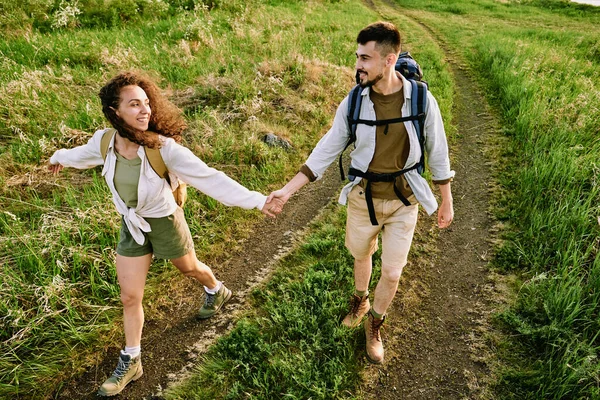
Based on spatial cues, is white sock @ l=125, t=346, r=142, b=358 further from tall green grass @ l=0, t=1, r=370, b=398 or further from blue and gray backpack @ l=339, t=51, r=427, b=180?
blue and gray backpack @ l=339, t=51, r=427, b=180

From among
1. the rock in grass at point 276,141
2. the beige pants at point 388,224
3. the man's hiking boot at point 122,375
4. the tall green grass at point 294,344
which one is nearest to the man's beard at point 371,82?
the beige pants at point 388,224

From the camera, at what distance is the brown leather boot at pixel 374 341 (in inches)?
129

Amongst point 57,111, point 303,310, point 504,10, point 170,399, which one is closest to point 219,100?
point 57,111

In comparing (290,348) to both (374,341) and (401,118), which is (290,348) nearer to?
(374,341)

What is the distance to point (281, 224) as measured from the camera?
206 inches

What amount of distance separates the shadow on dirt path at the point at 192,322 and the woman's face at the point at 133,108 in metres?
2.12

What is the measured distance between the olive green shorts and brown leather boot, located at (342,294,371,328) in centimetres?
176

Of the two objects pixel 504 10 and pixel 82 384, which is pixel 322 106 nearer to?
pixel 82 384

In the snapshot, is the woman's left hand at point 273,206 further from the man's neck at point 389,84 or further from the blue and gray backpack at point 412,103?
the man's neck at point 389,84

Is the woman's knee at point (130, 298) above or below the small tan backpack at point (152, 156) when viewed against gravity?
below

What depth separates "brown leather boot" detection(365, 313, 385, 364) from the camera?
10.7ft

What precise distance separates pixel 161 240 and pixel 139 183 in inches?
22.0

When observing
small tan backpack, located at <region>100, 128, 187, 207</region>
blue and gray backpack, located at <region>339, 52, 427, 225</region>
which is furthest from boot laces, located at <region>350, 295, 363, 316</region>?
small tan backpack, located at <region>100, 128, 187, 207</region>

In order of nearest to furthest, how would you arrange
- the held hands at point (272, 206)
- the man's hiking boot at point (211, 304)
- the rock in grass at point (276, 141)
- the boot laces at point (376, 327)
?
the held hands at point (272, 206), the boot laces at point (376, 327), the man's hiking boot at point (211, 304), the rock in grass at point (276, 141)
